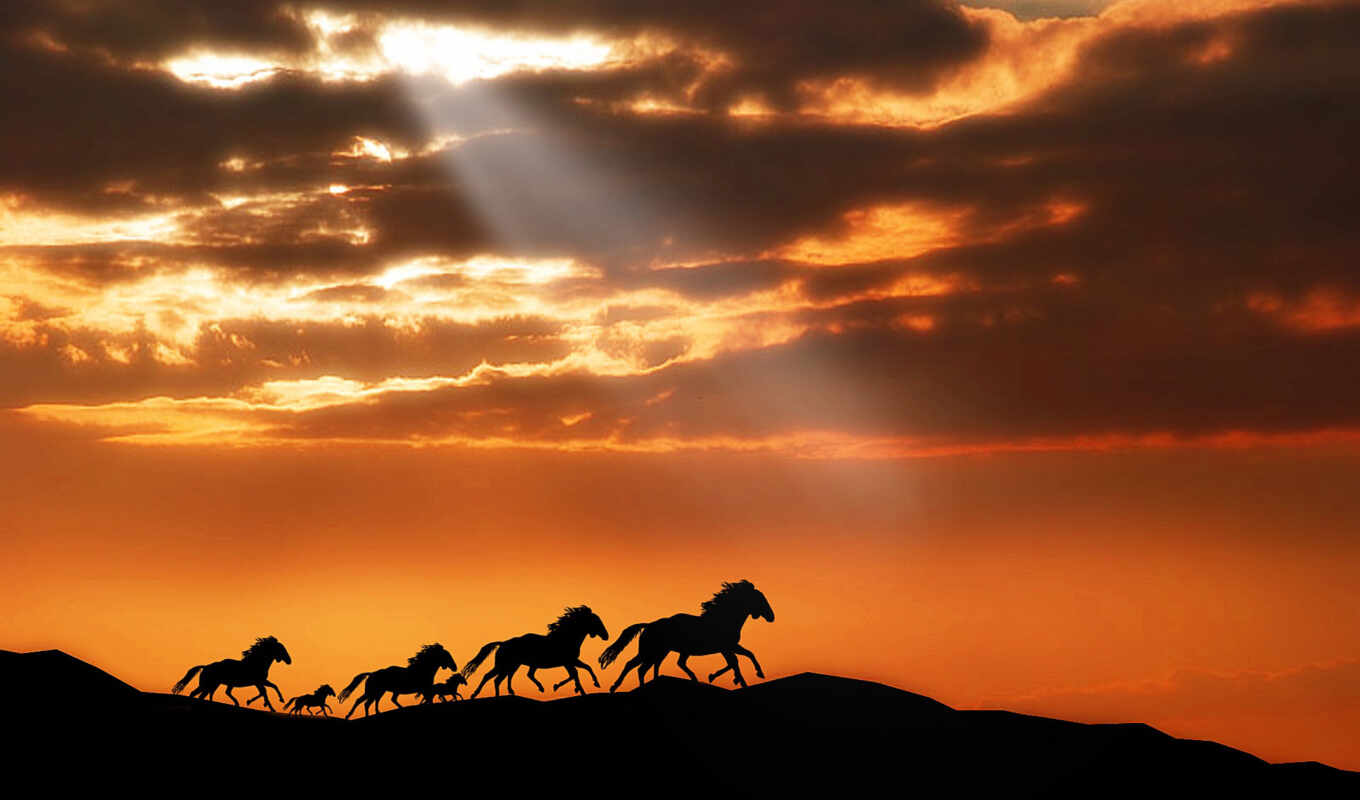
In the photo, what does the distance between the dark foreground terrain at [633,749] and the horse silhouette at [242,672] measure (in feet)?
8.95

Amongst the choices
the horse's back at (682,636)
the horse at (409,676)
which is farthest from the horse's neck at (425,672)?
the horse's back at (682,636)

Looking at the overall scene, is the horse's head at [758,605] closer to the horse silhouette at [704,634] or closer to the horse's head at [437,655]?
the horse silhouette at [704,634]

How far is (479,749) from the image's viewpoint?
4416cm

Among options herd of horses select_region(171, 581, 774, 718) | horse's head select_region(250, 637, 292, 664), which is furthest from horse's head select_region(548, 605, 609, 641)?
horse's head select_region(250, 637, 292, 664)

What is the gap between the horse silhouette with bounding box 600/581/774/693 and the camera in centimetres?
4519

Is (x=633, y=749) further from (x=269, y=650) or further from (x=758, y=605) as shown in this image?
(x=269, y=650)

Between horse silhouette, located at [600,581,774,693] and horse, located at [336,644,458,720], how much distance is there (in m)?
8.02

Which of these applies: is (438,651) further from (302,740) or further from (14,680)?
(14,680)

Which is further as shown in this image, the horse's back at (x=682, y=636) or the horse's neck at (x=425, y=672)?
the horse's neck at (x=425, y=672)

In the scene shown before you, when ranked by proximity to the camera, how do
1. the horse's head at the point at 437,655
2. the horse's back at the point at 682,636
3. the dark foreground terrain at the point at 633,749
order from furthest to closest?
the horse's head at the point at 437,655 < the horse's back at the point at 682,636 < the dark foreground terrain at the point at 633,749

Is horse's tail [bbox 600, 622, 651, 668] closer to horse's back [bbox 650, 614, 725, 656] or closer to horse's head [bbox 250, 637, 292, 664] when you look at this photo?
horse's back [bbox 650, 614, 725, 656]

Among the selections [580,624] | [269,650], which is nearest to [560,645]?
[580,624]

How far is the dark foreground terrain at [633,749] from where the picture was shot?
4275 cm

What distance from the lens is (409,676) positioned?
173ft
